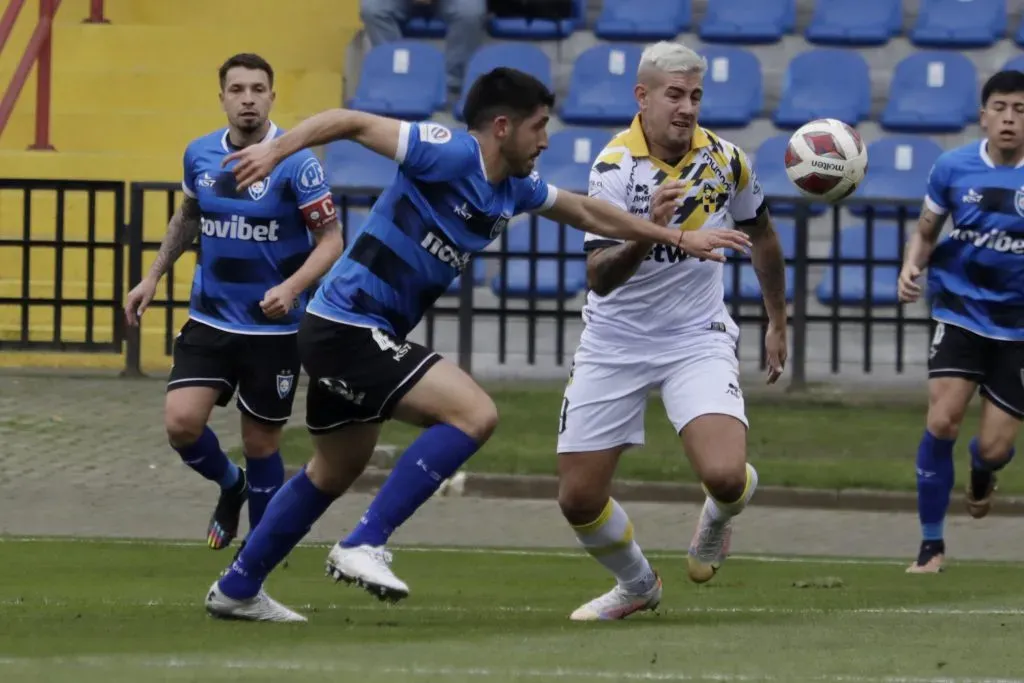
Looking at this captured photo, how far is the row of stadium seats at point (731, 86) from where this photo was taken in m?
22.0

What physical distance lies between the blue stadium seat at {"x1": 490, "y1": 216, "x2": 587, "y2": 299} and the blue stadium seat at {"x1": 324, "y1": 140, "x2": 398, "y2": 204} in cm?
186

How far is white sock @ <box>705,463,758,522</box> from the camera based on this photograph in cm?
869

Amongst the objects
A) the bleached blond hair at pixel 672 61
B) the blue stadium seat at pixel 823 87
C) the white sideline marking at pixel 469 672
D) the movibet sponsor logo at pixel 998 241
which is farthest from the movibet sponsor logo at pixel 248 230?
the blue stadium seat at pixel 823 87

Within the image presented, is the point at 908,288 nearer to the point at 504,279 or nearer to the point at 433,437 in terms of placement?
the point at 433,437

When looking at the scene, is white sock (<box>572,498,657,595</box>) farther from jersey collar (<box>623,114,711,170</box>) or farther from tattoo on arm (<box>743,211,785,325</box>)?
jersey collar (<box>623,114,711,170</box>)

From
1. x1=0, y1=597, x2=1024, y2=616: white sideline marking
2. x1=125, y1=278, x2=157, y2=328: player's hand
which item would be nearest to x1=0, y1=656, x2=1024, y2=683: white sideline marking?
x1=0, y1=597, x2=1024, y2=616: white sideline marking

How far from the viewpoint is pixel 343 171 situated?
2145cm

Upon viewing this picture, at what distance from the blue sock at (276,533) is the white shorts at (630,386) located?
1.20 meters

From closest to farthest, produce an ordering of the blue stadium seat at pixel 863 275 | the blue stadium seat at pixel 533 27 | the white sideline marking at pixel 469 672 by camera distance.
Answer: the white sideline marking at pixel 469 672 < the blue stadium seat at pixel 863 275 < the blue stadium seat at pixel 533 27

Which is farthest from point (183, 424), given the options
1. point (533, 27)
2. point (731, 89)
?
point (533, 27)

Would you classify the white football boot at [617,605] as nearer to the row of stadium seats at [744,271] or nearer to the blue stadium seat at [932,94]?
the row of stadium seats at [744,271]

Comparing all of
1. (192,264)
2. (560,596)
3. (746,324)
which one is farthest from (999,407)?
(192,264)

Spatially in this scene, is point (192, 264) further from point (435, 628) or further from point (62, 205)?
point (435, 628)

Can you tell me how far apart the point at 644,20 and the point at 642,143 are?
14.3m
